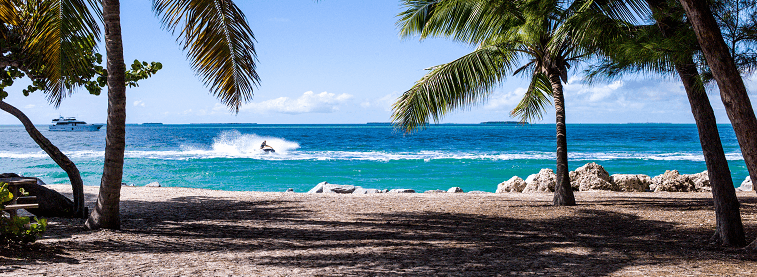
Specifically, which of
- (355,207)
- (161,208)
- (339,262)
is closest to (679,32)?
(339,262)

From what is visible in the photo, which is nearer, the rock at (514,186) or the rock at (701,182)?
the rock at (701,182)

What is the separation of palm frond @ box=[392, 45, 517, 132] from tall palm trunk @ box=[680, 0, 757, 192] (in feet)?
14.2

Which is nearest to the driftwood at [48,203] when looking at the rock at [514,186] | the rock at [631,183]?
the rock at [514,186]

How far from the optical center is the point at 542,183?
12.1 m

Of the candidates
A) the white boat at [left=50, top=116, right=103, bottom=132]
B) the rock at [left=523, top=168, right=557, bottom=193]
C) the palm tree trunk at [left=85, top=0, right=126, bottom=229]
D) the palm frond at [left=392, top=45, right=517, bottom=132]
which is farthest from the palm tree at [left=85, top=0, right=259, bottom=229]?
the white boat at [left=50, top=116, right=103, bottom=132]

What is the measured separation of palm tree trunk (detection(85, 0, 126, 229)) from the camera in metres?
5.61

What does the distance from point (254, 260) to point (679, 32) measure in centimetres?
513

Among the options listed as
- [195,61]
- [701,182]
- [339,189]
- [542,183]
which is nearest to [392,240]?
[195,61]

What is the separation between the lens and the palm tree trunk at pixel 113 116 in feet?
18.4

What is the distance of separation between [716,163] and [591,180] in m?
7.19

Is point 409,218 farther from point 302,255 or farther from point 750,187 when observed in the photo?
point 750,187

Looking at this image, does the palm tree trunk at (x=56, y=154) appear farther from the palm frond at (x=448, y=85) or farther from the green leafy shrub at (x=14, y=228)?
the palm frond at (x=448, y=85)

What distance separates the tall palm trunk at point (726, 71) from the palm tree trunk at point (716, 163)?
0.88m

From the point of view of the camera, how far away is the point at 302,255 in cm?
483
